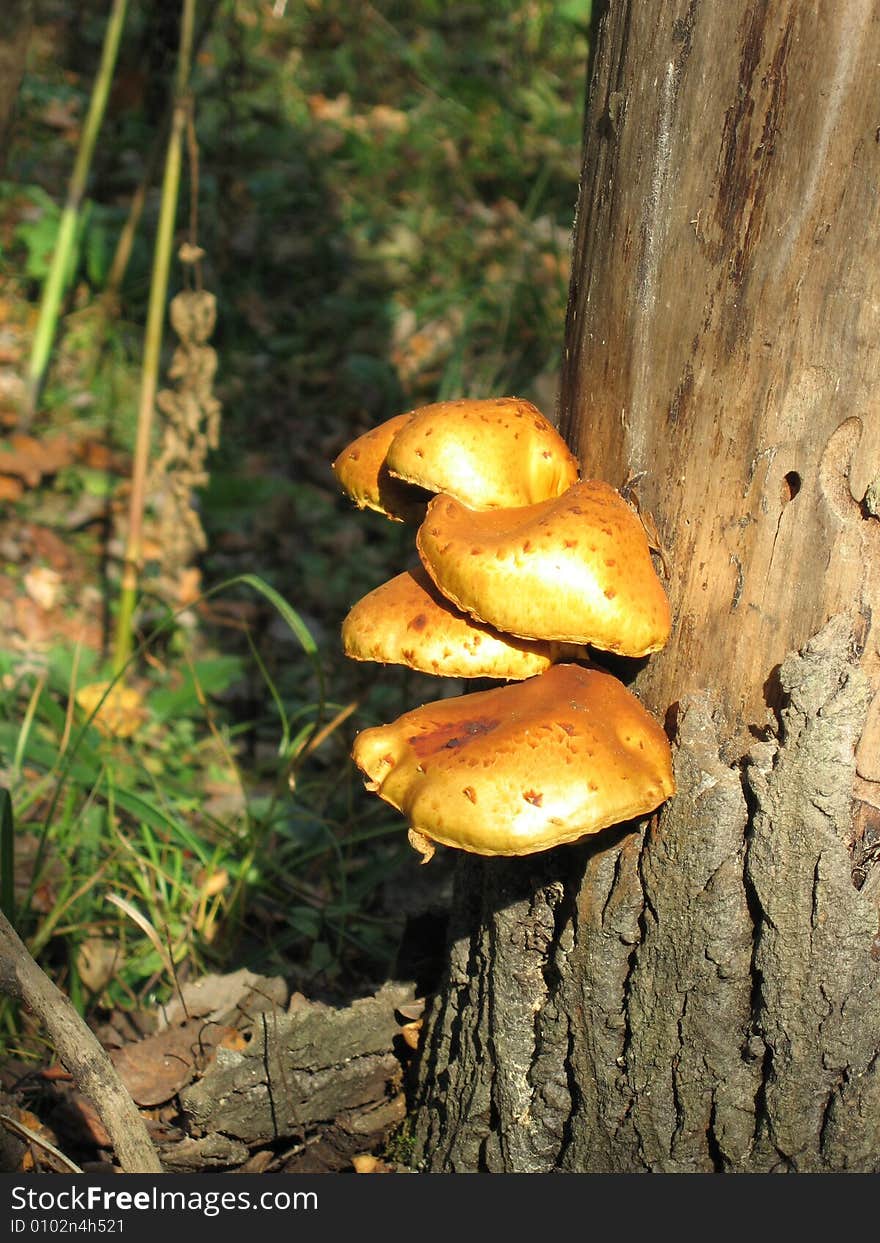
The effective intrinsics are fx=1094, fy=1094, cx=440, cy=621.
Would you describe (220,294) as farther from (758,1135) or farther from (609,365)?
(758,1135)

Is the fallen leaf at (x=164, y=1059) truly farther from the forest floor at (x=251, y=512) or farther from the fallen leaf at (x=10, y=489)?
the fallen leaf at (x=10, y=489)

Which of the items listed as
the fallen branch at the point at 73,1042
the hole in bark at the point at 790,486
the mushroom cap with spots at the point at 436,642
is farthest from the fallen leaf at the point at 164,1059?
the hole in bark at the point at 790,486

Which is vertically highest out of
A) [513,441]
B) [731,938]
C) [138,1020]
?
[513,441]

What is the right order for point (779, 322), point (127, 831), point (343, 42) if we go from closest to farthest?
point (779, 322) < point (127, 831) < point (343, 42)

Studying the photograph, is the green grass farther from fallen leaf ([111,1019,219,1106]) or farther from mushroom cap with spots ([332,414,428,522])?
mushroom cap with spots ([332,414,428,522])

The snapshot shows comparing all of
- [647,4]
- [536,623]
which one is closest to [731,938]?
[536,623]

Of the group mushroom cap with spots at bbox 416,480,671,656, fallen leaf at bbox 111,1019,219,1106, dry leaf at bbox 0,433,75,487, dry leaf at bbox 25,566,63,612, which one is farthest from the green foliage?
dry leaf at bbox 0,433,75,487

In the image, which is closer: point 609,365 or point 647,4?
point 647,4
